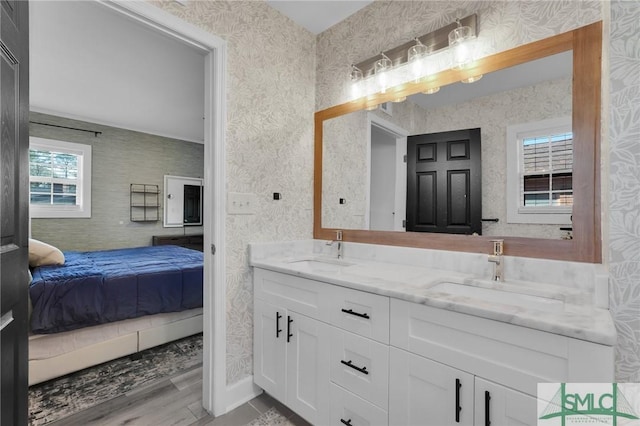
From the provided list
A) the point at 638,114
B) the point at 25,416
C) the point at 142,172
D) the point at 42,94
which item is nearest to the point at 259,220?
the point at 25,416

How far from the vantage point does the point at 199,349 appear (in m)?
2.54

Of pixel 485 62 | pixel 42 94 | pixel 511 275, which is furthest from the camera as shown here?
pixel 42 94

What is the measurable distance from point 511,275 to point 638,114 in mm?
749

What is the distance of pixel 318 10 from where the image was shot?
1993mm

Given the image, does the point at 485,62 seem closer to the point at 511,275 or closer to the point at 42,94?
the point at 511,275

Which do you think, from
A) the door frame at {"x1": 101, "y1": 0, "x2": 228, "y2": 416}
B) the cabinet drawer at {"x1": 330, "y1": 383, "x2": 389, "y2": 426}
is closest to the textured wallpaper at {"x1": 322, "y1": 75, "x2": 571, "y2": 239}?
the door frame at {"x1": 101, "y1": 0, "x2": 228, "y2": 416}

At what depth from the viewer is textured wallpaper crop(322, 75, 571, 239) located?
1317 mm

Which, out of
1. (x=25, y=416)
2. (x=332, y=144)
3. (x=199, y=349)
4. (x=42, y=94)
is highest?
(x=42, y=94)

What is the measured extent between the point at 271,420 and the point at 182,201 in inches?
192

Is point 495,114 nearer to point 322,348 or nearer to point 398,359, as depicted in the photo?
point 398,359

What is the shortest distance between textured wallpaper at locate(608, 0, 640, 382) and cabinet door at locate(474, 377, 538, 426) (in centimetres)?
44

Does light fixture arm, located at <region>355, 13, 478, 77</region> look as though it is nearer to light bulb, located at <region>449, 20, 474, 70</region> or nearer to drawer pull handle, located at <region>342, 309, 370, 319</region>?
light bulb, located at <region>449, 20, 474, 70</region>

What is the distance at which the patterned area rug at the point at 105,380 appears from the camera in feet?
5.77

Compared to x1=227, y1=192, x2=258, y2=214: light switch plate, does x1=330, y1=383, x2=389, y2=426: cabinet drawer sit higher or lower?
lower
